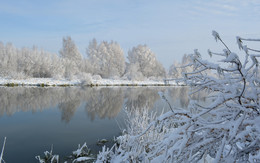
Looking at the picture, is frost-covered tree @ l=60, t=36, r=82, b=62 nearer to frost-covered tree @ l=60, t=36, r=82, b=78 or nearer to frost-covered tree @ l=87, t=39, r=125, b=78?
frost-covered tree @ l=60, t=36, r=82, b=78

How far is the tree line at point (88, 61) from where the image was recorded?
36969 mm

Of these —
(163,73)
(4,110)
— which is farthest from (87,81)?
(163,73)

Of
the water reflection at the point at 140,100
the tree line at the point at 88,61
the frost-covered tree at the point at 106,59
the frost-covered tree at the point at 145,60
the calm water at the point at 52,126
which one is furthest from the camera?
the frost-covered tree at the point at 145,60

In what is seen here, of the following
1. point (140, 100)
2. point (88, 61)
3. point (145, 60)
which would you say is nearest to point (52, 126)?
point (140, 100)

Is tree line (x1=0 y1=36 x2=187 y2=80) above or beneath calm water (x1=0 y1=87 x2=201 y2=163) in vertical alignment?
above

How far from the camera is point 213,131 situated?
152 centimetres

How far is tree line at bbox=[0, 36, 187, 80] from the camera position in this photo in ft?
121

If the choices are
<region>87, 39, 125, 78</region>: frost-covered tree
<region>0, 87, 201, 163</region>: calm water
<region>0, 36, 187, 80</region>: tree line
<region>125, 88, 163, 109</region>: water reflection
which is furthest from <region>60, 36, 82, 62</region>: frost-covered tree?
<region>0, 87, 201, 163</region>: calm water

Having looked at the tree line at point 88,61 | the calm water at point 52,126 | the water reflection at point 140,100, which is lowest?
the calm water at point 52,126

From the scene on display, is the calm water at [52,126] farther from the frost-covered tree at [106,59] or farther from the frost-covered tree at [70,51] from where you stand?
the frost-covered tree at [70,51]

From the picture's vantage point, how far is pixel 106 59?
1836 inches

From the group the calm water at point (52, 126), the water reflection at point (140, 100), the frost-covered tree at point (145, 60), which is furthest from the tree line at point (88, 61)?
the calm water at point (52, 126)

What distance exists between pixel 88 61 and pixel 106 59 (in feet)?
12.5

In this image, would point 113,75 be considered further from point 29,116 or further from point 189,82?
point 189,82
